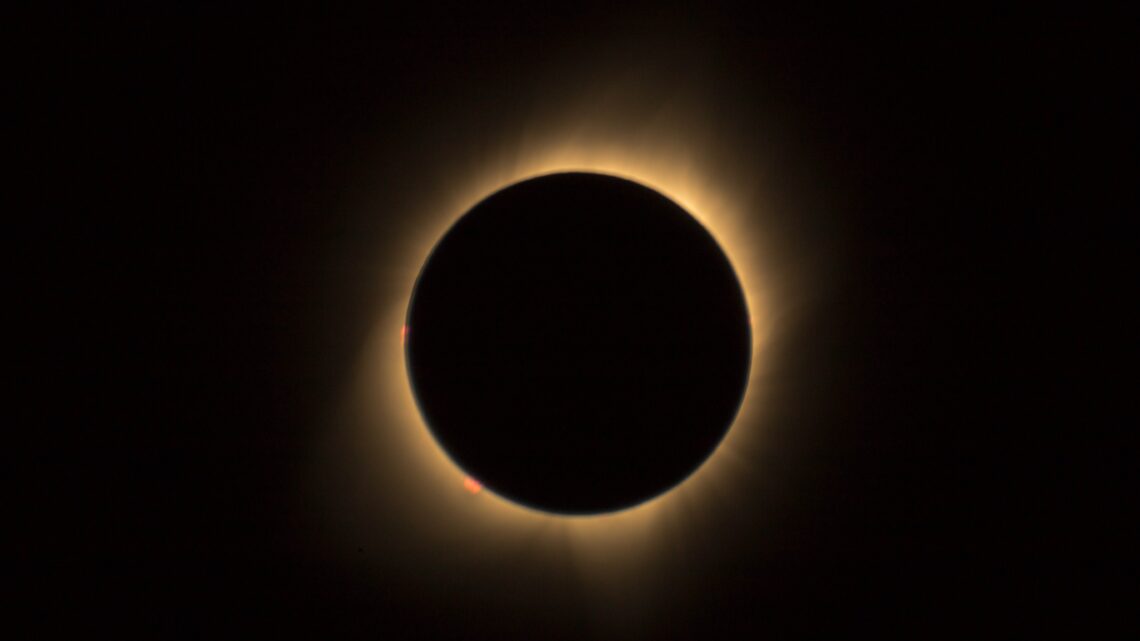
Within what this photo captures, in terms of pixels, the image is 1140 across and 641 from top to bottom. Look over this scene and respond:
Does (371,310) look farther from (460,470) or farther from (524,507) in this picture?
(524,507)

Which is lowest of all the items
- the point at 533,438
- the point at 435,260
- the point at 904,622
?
the point at 904,622

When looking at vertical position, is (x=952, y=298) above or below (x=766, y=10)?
below

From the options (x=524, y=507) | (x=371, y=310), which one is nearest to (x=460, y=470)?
(x=524, y=507)

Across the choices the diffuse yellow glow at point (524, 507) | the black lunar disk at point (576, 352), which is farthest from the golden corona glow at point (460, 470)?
the black lunar disk at point (576, 352)

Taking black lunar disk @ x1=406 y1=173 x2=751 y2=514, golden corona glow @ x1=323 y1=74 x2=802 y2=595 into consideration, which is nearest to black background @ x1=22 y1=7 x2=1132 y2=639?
golden corona glow @ x1=323 y1=74 x2=802 y2=595

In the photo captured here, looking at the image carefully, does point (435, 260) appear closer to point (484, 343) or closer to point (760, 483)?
point (484, 343)

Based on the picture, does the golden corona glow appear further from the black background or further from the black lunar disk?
the black lunar disk

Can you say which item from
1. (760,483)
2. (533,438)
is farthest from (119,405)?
(760,483)

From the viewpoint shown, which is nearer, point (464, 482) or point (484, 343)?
point (484, 343)
